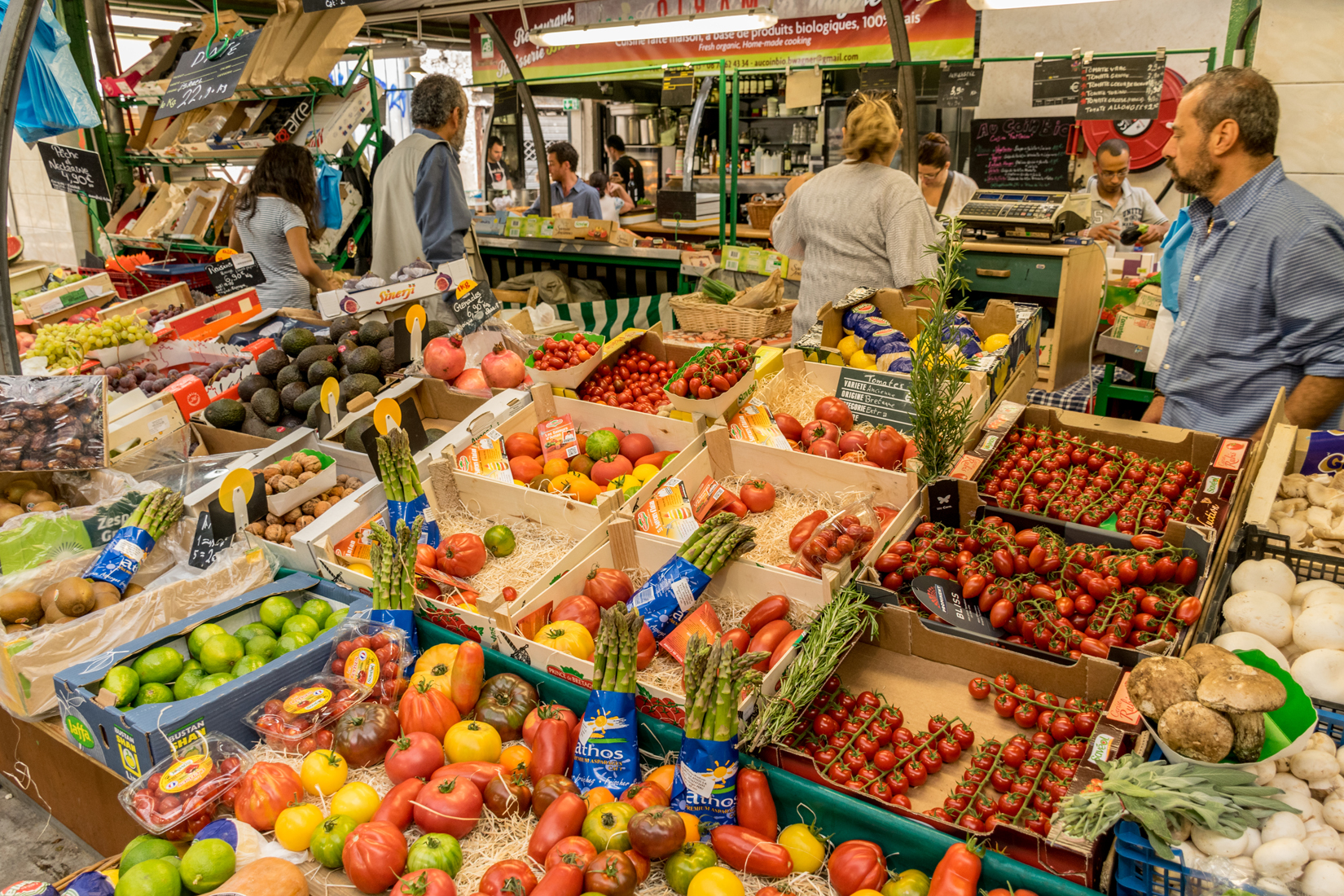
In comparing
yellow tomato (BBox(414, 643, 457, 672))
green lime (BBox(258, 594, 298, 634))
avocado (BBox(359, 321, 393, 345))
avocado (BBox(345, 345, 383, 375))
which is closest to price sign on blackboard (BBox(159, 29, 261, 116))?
avocado (BBox(359, 321, 393, 345))

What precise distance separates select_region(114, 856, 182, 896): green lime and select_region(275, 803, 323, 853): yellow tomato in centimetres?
19

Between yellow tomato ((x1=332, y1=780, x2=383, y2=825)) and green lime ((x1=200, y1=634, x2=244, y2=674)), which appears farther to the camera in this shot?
green lime ((x1=200, y1=634, x2=244, y2=674))

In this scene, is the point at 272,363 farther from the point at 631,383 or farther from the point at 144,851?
the point at 144,851

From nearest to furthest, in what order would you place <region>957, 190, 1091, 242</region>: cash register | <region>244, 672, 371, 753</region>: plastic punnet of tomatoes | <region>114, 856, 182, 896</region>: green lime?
<region>114, 856, 182, 896</region>: green lime, <region>244, 672, 371, 753</region>: plastic punnet of tomatoes, <region>957, 190, 1091, 242</region>: cash register

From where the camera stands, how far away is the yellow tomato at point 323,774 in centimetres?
182

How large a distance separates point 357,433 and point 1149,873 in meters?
2.65

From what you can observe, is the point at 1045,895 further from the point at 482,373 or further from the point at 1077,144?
the point at 1077,144

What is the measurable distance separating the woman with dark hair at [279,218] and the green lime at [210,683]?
135 inches

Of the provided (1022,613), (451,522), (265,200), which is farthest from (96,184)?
(1022,613)

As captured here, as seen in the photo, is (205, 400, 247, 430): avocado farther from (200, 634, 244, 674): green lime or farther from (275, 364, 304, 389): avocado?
(200, 634, 244, 674): green lime

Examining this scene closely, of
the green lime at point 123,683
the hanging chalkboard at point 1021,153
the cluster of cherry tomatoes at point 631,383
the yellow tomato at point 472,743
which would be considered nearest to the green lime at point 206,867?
the yellow tomato at point 472,743

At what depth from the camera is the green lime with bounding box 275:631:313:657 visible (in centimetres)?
225

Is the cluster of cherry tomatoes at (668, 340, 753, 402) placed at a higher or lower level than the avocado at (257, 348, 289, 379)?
higher

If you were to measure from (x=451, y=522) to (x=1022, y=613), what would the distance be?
1.73 meters
